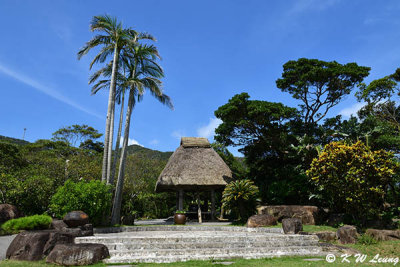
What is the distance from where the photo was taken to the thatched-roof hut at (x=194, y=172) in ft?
56.5

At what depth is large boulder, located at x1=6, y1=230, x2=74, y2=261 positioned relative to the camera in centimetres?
693

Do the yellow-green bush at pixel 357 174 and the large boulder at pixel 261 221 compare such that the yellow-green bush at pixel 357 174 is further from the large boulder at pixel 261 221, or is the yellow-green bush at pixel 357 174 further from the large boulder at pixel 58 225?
the large boulder at pixel 58 225

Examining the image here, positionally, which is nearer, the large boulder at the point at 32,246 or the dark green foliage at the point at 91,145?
the large boulder at the point at 32,246

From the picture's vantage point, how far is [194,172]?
1773 cm

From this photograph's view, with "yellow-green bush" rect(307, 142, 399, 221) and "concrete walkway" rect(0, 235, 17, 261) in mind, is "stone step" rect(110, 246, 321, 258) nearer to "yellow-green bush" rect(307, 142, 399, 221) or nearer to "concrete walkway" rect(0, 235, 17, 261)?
"concrete walkway" rect(0, 235, 17, 261)

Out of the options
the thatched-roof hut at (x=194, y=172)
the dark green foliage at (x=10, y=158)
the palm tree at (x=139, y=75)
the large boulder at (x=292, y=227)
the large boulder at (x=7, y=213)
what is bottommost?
the large boulder at (x=292, y=227)

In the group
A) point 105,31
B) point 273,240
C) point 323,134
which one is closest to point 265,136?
point 323,134

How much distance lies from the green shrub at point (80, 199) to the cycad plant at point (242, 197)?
266 inches

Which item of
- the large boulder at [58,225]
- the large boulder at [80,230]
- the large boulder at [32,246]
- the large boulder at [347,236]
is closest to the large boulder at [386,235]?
the large boulder at [347,236]

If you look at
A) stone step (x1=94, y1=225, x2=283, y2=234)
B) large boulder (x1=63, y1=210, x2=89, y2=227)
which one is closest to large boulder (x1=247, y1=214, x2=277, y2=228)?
stone step (x1=94, y1=225, x2=283, y2=234)

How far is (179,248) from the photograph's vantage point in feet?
25.8

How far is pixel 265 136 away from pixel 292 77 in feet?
16.1

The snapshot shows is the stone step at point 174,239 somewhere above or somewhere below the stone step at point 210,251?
above

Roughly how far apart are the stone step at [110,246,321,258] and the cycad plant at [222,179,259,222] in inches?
250
